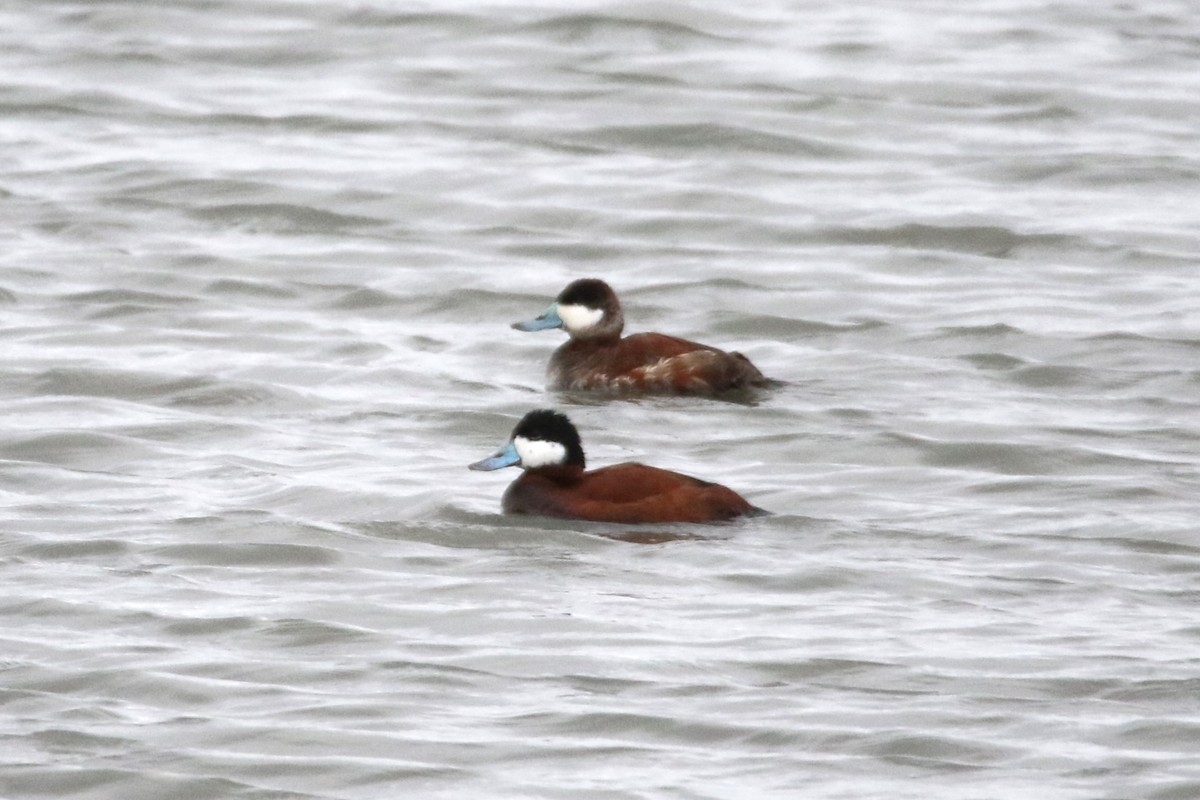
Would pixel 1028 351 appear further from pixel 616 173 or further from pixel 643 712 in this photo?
pixel 643 712

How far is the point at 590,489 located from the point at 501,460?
0.49m

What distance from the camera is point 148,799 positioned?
6957 millimetres

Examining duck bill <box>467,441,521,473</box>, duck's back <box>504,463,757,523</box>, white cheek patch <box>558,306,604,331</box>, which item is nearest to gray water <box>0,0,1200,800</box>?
duck's back <box>504,463,757,523</box>

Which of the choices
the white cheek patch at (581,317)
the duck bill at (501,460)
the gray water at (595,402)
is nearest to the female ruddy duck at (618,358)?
the white cheek patch at (581,317)

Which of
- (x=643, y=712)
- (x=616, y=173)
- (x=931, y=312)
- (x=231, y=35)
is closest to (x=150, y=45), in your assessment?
(x=231, y=35)

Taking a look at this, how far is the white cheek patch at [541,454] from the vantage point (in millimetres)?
9781

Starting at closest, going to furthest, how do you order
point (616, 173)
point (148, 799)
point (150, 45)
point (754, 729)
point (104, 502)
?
point (148, 799), point (754, 729), point (104, 502), point (616, 173), point (150, 45)

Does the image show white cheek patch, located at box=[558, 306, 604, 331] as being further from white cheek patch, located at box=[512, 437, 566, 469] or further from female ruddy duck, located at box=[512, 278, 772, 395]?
white cheek patch, located at box=[512, 437, 566, 469]

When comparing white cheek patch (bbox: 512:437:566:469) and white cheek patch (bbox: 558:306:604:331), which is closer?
white cheek patch (bbox: 512:437:566:469)

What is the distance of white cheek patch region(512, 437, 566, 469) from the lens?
978 centimetres

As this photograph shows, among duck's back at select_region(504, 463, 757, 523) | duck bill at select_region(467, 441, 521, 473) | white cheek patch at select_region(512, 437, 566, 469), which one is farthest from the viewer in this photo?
duck bill at select_region(467, 441, 521, 473)

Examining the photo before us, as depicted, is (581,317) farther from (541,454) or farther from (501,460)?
(541,454)

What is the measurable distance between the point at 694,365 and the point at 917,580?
309cm

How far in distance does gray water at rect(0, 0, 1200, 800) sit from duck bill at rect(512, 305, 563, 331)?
9.9 inches
